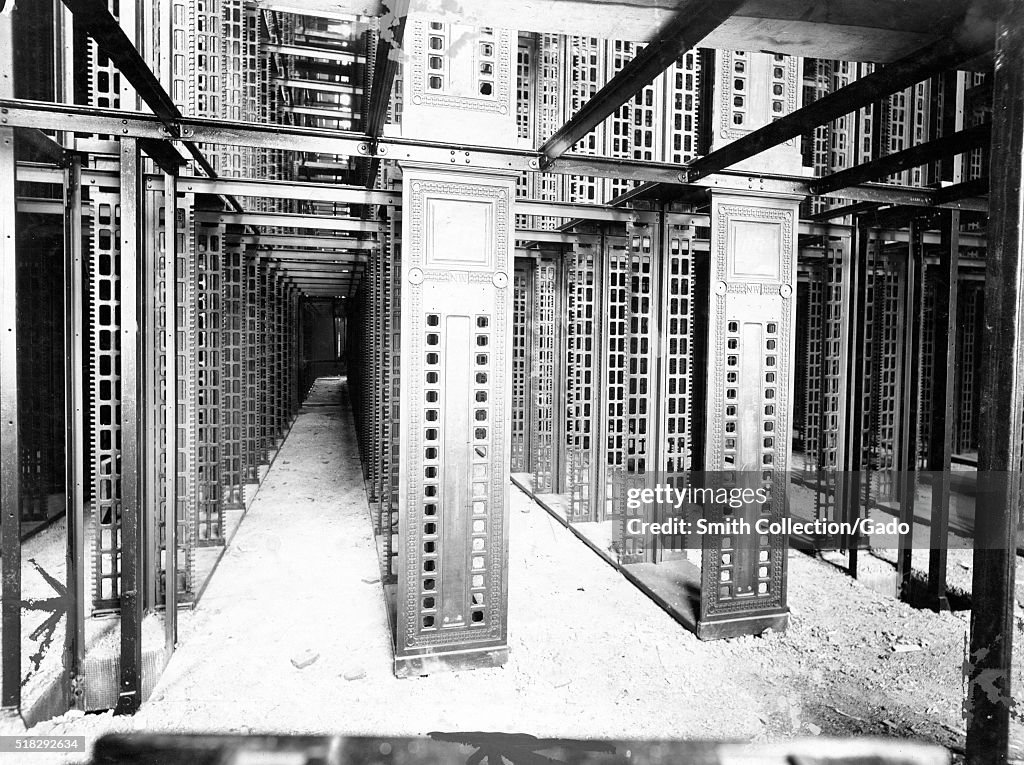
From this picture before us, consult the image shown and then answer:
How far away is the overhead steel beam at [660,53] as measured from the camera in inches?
89.6


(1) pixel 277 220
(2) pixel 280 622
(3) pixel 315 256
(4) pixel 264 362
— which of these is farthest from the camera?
(4) pixel 264 362

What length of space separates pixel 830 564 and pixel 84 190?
321 inches

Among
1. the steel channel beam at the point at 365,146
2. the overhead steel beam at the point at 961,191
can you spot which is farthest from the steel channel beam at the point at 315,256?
the overhead steel beam at the point at 961,191

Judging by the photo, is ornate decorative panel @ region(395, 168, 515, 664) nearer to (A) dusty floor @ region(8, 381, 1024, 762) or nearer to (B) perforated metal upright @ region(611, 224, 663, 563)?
(A) dusty floor @ region(8, 381, 1024, 762)

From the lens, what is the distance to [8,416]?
11.1 feet

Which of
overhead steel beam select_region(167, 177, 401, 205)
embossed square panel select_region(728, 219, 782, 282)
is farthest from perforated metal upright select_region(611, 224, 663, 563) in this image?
overhead steel beam select_region(167, 177, 401, 205)

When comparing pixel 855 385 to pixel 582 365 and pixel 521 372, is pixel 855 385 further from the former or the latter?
pixel 521 372

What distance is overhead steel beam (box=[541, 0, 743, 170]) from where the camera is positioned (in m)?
2.28

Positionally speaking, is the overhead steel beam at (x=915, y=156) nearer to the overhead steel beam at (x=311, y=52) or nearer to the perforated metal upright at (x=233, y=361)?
the perforated metal upright at (x=233, y=361)

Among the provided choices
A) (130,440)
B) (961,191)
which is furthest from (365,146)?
(961,191)

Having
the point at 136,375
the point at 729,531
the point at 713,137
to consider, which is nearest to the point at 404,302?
the point at 136,375

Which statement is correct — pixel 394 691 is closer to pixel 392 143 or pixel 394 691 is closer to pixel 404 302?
pixel 404 302

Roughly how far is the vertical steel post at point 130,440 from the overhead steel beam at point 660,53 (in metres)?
2.68

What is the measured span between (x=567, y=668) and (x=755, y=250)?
11.2 feet
